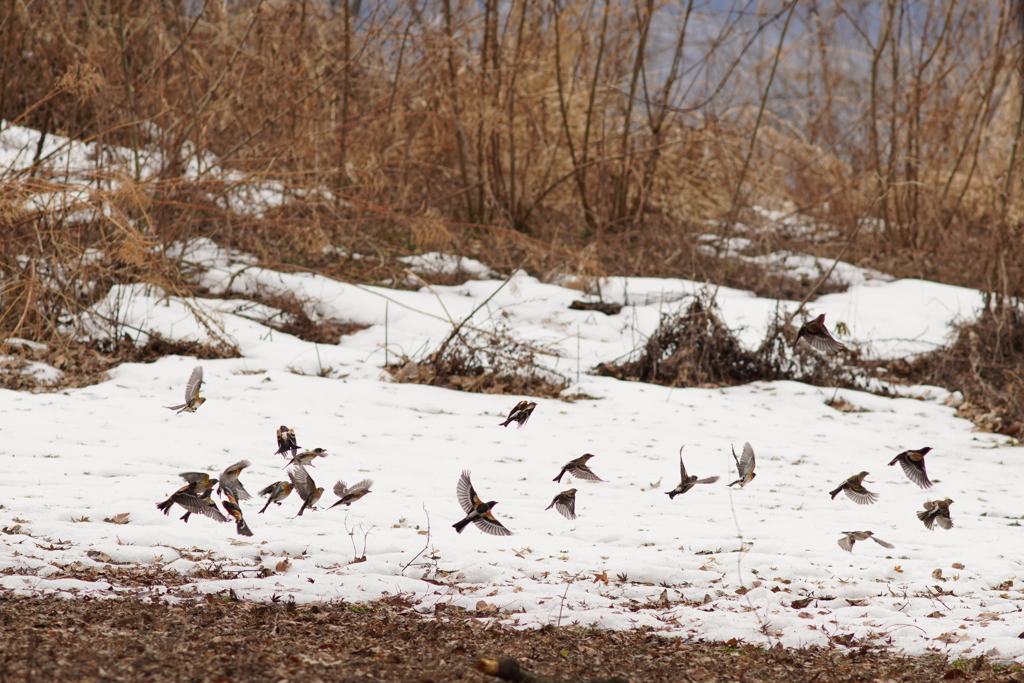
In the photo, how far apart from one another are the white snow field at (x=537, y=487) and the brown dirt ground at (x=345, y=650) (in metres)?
0.13

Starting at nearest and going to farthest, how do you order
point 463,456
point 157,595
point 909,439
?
point 157,595 → point 463,456 → point 909,439

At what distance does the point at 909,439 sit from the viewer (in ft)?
17.1

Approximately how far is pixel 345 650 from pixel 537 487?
1899 mm

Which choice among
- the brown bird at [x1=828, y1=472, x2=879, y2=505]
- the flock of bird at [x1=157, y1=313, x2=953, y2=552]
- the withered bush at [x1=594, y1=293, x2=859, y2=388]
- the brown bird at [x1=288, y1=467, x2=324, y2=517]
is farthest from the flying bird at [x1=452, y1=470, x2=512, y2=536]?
the withered bush at [x1=594, y1=293, x2=859, y2=388]

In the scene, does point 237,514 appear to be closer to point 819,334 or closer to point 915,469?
Result: point 819,334

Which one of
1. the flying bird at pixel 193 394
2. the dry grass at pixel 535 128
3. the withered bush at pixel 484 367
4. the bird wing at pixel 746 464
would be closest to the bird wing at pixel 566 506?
the bird wing at pixel 746 464

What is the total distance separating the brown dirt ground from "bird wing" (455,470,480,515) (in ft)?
1.21

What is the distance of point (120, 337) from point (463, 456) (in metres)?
2.93

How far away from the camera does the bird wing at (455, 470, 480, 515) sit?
2.57 m

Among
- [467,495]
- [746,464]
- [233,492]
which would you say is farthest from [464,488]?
[746,464]

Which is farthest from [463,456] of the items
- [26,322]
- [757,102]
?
[757,102]

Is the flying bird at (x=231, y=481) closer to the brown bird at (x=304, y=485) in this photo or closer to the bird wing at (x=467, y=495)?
the brown bird at (x=304, y=485)

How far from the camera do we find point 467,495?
266cm

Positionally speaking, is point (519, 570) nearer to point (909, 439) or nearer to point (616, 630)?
point (616, 630)
